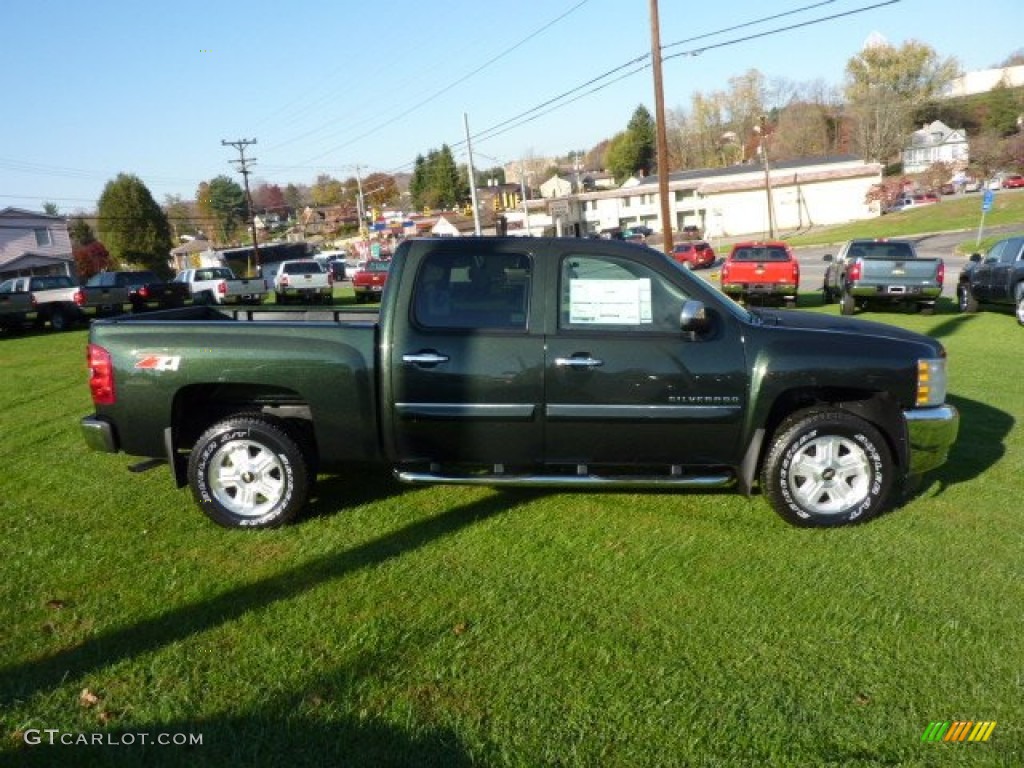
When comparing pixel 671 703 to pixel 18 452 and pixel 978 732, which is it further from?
pixel 18 452

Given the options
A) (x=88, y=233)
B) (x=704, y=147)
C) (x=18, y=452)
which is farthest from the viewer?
(x=704, y=147)

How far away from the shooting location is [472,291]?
15.7 feet

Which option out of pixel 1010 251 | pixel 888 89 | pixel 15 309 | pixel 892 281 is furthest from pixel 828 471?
pixel 888 89

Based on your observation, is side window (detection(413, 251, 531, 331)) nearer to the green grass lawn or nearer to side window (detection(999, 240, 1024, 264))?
side window (detection(999, 240, 1024, 264))

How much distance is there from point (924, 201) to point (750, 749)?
87.1 m

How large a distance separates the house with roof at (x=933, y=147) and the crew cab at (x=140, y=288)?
9638 cm

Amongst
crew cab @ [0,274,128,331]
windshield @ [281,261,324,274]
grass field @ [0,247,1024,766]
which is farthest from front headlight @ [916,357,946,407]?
windshield @ [281,261,324,274]

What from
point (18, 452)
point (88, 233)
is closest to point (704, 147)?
point (88, 233)

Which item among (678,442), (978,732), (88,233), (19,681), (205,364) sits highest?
(88,233)

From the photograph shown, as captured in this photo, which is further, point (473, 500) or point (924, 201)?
point (924, 201)

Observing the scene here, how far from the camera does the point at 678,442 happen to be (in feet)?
15.5

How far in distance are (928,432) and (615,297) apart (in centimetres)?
202

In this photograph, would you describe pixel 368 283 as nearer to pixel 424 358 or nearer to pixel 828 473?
pixel 424 358

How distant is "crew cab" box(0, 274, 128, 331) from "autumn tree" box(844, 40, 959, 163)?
88.8m
